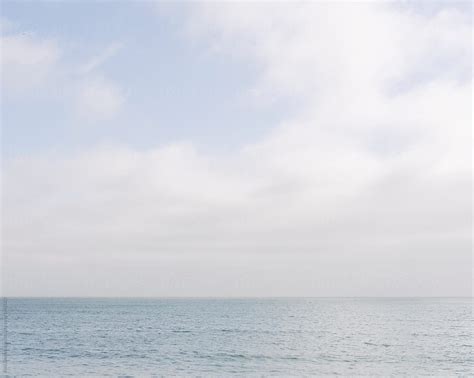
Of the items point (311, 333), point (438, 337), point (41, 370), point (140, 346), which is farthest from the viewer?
point (311, 333)

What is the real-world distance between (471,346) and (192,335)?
41.1 metres

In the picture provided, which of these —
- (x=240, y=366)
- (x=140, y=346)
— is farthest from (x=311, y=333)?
(x=240, y=366)

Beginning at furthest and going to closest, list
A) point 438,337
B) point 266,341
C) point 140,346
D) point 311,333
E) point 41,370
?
point 311,333 → point 438,337 → point 266,341 → point 140,346 → point 41,370

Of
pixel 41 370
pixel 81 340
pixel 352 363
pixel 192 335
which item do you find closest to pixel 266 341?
pixel 192 335

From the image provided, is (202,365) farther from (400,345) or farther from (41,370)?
(400,345)

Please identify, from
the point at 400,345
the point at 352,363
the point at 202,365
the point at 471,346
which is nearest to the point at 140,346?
the point at 202,365

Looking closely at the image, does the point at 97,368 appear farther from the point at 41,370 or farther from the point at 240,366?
the point at 240,366

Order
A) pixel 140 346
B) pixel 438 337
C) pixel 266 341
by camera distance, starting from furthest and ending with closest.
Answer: pixel 438 337, pixel 266 341, pixel 140 346

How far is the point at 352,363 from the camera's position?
2034 inches

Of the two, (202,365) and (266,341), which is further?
(266,341)

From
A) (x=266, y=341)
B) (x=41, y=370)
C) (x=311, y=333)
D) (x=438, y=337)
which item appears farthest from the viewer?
(x=311, y=333)

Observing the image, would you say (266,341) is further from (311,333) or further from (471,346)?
(471,346)

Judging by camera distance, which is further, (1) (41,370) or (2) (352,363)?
(2) (352,363)

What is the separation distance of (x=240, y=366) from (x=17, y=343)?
36.2 m
